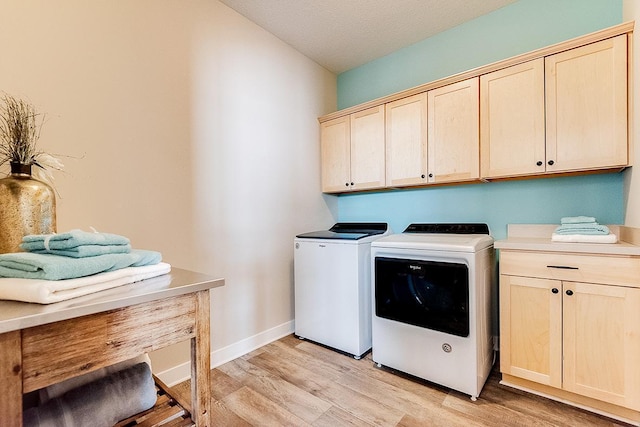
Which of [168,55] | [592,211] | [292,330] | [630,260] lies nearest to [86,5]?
Answer: [168,55]

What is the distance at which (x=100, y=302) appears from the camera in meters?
0.73

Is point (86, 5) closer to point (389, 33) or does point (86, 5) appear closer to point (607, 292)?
point (389, 33)

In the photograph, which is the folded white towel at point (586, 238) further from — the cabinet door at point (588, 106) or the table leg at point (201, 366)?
the table leg at point (201, 366)

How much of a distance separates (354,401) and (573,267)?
1.43 meters

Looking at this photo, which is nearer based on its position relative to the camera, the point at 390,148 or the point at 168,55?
the point at 168,55

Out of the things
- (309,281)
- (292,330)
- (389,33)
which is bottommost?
(292,330)

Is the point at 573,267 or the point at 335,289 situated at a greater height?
the point at 573,267

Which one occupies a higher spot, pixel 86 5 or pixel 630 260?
pixel 86 5

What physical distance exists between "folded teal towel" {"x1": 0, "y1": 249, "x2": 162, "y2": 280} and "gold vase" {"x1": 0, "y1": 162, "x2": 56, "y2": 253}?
303mm

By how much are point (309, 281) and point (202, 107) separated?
1.57 m

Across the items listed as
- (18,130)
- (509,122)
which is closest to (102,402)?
(18,130)

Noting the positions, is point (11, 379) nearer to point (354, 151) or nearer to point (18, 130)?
point (18, 130)

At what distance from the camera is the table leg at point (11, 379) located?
2.01ft

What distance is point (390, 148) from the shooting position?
8.10 feet
